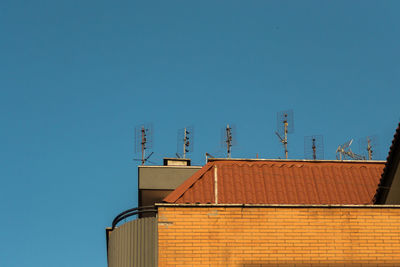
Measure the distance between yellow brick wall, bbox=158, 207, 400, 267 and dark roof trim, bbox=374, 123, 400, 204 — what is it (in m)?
4.24

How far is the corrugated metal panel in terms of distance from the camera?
21719mm

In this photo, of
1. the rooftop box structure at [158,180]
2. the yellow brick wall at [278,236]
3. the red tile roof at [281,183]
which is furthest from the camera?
the rooftop box structure at [158,180]

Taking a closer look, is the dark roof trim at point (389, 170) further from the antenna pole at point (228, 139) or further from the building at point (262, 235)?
the antenna pole at point (228, 139)

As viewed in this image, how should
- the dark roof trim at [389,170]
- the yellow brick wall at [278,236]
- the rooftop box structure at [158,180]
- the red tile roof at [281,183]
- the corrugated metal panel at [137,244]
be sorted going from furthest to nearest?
the rooftop box structure at [158,180] → the red tile roof at [281,183] → the dark roof trim at [389,170] → the corrugated metal panel at [137,244] → the yellow brick wall at [278,236]

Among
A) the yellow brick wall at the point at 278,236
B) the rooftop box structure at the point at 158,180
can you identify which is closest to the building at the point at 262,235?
the yellow brick wall at the point at 278,236

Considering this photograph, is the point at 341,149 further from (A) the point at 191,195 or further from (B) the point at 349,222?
(B) the point at 349,222

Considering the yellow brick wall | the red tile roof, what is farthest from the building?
the red tile roof

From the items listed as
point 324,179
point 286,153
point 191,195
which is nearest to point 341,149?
point 286,153

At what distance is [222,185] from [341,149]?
21251 mm

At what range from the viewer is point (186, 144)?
2015 inches

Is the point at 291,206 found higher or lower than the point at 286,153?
lower

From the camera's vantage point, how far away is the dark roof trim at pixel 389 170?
84.5ft

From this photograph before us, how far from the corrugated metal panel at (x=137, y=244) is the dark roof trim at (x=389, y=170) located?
910 cm

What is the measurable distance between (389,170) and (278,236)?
6.81 metres
